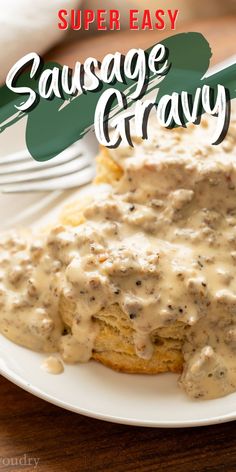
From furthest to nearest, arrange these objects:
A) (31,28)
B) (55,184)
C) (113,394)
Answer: (31,28), (55,184), (113,394)

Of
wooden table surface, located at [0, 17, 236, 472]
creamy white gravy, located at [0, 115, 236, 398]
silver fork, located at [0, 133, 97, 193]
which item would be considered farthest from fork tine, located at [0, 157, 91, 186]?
wooden table surface, located at [0, 17, 236, 472]

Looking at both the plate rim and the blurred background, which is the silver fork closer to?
the blurred background

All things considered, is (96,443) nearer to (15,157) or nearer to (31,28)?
(15,157)

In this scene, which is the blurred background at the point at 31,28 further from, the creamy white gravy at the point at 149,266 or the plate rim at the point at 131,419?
the plate rim at the point at 131,419

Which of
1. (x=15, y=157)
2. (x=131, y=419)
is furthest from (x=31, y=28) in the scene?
(x=131, y=419)

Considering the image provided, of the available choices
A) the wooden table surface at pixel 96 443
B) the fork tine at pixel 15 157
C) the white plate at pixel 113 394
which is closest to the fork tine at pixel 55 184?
the fork tine at pixel 15 157

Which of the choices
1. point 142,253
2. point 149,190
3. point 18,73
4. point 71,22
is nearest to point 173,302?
point 142,253
